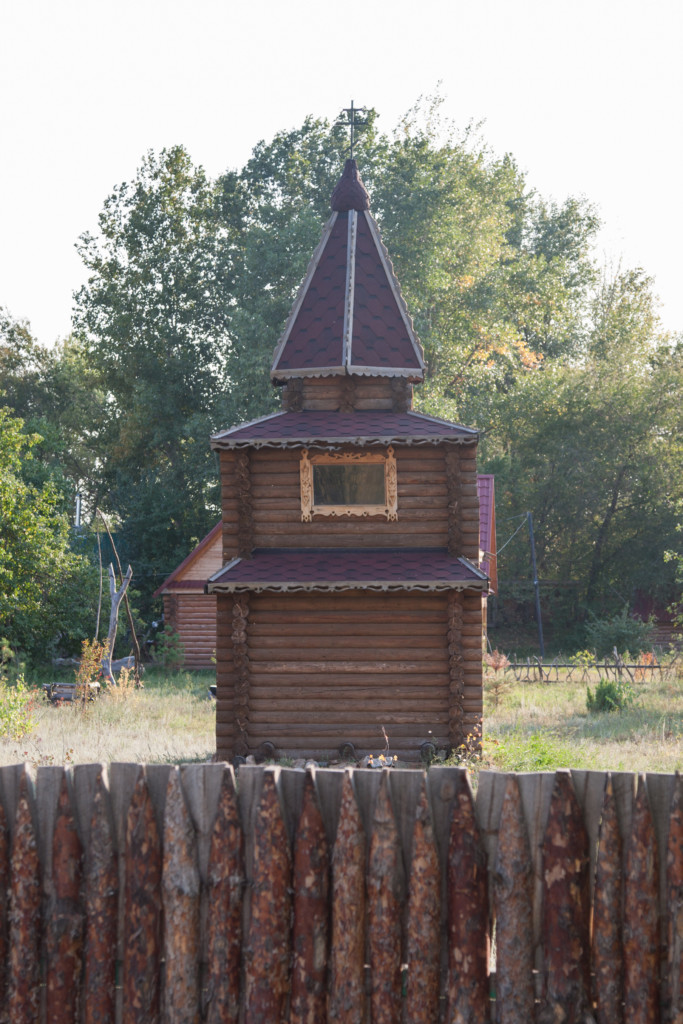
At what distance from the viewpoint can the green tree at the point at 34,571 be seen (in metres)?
26.6

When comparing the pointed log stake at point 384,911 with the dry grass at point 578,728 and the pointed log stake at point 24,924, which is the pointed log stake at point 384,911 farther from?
the dry grass at point 578,728

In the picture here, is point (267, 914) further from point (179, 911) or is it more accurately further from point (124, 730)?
point (124, 730)

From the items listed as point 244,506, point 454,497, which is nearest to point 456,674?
point 454,497

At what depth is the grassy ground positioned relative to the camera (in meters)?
12.7

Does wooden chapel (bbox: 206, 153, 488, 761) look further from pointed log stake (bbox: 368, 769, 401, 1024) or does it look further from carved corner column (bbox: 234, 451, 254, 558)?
pointed log stake (bbox: 368, 769, 401, 1024)

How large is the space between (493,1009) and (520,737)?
38.2 ft

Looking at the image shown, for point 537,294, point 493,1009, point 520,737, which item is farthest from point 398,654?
point 537,294

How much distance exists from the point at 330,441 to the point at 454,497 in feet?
6.92

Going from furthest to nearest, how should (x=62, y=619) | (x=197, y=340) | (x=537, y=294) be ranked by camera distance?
(x=537, y=294)
(x=197, y=340)
(x=62, y=619)

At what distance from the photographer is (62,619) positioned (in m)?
28.6

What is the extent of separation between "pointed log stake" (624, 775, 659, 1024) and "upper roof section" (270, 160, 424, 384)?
40.0 feet

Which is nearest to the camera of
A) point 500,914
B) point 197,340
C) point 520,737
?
point 500,914

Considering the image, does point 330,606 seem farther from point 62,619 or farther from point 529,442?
point 529,442

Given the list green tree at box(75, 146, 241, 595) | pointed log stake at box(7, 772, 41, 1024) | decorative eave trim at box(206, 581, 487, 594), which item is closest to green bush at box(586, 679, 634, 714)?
decorative eave trim at box(206, 581, 487, 594)
